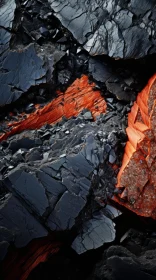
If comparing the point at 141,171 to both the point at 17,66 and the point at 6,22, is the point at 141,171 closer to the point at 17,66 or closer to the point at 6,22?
the point at 17,66

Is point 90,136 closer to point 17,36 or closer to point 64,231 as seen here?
point 64,231

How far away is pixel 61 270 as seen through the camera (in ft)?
11.6

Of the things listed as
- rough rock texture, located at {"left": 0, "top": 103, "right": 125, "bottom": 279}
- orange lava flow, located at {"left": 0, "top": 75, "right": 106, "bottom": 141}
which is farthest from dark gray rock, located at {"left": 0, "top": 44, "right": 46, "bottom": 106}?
rough rock texture, located at {"left": 0, "top": 103, "right": 125, "bottom": 279}

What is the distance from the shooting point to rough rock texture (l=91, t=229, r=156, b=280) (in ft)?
10.2

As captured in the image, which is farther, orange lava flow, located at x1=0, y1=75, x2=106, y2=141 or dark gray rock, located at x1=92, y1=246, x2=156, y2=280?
orange lava flow, located at x1=0, y1=75, x2=106, y2=141

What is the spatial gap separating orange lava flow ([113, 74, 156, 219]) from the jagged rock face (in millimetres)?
616

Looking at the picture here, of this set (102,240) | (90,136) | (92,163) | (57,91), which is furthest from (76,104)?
(102,240)

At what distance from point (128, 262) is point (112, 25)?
7.90 ft

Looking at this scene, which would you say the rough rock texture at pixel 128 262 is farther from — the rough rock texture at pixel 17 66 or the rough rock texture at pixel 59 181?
the rough rock texture at pixel 17 66

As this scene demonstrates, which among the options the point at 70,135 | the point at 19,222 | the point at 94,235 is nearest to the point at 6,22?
the point at 70,135

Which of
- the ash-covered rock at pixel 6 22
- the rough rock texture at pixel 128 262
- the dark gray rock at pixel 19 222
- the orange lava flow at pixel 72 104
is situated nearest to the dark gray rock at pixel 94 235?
the rough rock texture at pixel 128 262

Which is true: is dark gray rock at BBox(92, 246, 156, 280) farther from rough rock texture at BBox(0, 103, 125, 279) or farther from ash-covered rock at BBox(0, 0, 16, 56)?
ash-covered rock at BBox(0, 0, 16, 56)

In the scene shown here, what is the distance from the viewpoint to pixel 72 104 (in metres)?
4.00

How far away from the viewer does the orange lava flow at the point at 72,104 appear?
3891mm
